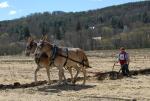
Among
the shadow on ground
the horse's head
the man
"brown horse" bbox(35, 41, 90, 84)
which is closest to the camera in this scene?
the shadow on ground

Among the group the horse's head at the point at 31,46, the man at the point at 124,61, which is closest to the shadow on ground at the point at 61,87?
the horse's head at the point at 31,46

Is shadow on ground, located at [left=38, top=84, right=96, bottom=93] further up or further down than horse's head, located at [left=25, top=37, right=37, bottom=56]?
further down

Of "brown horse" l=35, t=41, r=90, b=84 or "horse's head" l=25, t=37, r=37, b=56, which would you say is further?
"horse's head" l=25, t=37, r=37, b=56

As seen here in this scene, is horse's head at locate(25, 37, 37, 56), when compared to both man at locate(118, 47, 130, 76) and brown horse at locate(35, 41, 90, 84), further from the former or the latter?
man at locate(118, 47, 130, 76)

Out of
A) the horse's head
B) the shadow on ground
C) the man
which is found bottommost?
the shadow on ground

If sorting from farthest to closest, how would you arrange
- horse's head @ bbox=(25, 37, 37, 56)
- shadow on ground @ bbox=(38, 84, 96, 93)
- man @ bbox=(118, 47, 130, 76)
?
man @ bbox=(118, 47, 130, 76), horse's head @ bbox=(25, 37, 37, 56), shadow on ground @ bbox=(38, 84, 96, 93)

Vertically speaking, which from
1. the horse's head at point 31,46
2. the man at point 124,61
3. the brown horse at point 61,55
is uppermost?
the horse's head at point 31,46

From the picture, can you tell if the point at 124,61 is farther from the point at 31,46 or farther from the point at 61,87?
the point at 31,46

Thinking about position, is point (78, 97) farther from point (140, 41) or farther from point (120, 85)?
point (140, 41)

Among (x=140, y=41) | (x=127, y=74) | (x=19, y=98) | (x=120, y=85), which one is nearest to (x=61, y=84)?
(x=120, y=85)

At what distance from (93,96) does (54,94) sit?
170 cm

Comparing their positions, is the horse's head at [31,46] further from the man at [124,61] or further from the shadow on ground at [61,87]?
the man at [124,61]

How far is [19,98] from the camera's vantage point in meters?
15.6

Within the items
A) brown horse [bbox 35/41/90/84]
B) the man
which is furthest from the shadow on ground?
the man
